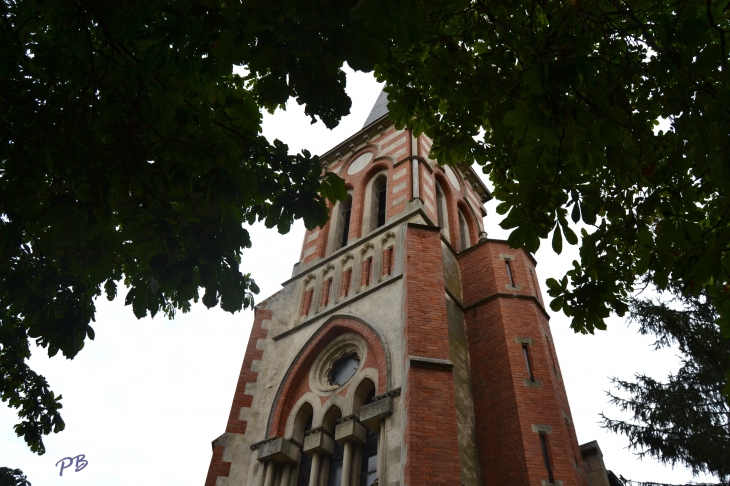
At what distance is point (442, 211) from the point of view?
17.2 meters

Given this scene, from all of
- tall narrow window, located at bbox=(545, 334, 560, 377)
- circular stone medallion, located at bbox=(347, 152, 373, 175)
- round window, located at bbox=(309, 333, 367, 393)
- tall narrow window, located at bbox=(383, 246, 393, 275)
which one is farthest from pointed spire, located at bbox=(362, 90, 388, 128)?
tall narrow window, located at bbox=(545, 334, 560, 377)

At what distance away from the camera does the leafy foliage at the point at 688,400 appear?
12867 millimetres

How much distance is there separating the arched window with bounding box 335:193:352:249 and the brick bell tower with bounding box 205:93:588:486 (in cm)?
79

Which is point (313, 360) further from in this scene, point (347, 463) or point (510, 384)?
point (510, 384)

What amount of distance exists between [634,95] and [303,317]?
32.8 ft

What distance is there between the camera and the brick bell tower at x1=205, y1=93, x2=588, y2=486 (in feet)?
30.2

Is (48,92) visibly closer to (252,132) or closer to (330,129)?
(252,132)

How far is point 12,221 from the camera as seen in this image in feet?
15.1

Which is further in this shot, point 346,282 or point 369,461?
point 346,282

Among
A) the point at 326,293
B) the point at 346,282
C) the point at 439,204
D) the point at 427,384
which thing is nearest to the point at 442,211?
the point at 439,204

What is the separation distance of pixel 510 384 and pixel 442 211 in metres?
7.67

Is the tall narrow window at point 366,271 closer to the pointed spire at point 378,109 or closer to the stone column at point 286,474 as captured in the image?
the stone column at point 286,474

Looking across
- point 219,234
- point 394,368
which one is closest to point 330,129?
point 219,234

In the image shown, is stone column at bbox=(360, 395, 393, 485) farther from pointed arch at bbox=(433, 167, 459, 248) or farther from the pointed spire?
the pointed spire
